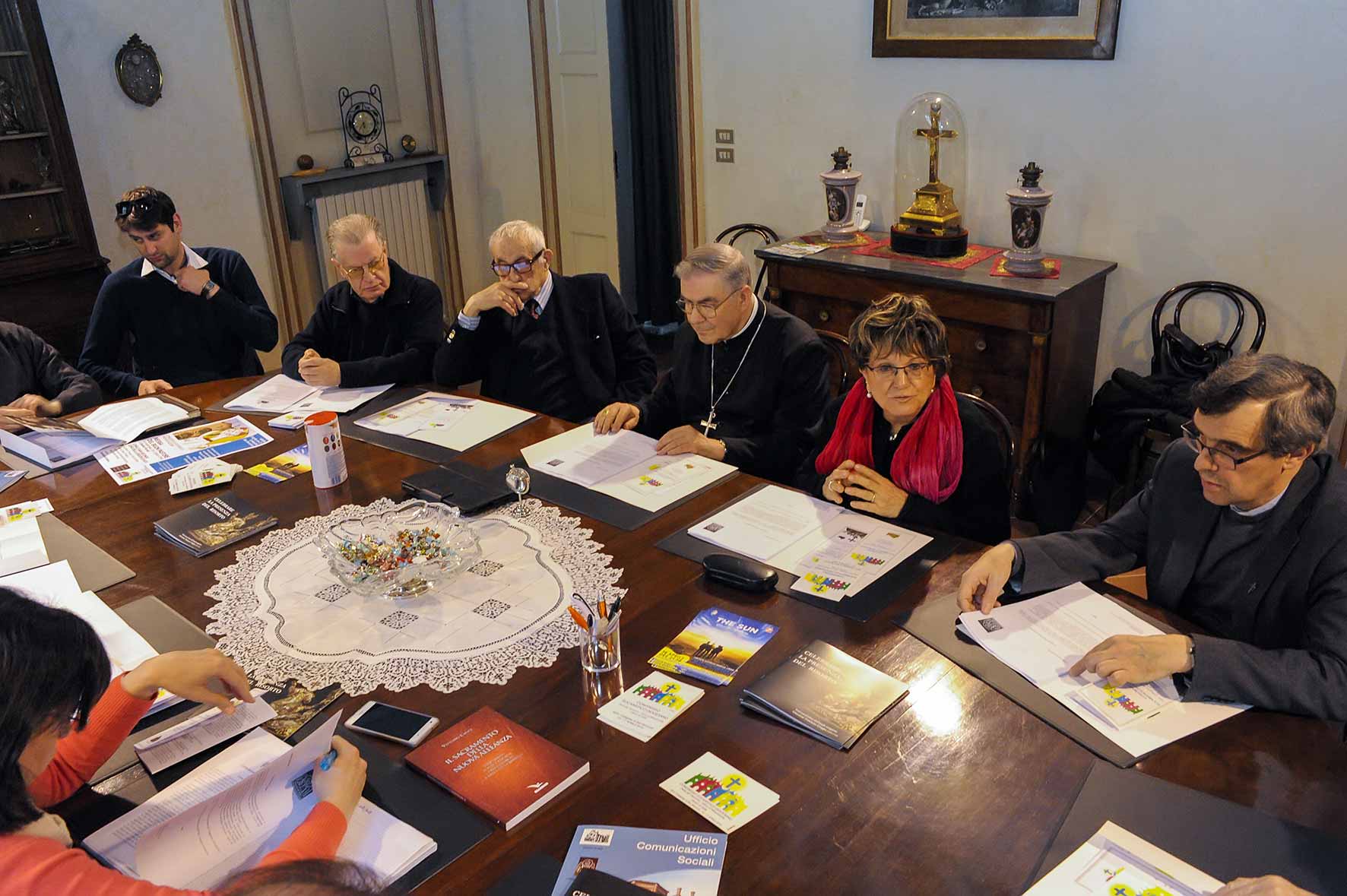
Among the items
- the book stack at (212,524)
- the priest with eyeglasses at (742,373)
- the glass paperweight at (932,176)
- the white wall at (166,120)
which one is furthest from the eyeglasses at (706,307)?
the white wall at (166,120)

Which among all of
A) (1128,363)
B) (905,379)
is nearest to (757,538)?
(905,379)

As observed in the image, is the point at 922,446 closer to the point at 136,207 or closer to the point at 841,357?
the point at 841,357

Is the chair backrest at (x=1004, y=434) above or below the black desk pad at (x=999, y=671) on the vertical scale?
above

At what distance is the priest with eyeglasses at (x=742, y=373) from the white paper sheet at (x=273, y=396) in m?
0.92

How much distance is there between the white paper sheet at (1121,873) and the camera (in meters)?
1.16

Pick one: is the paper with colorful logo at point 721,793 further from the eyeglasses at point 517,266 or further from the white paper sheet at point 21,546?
the eyeglasses at point 517,266

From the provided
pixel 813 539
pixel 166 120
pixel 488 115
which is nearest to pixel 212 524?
pixel 813 539

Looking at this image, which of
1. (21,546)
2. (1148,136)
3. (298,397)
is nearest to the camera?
(21,546)

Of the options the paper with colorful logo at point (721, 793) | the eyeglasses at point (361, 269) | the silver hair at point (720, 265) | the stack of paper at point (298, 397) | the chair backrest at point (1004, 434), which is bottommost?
the paper with colorful logo at point (721, 793)

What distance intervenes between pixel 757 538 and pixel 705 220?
122 inches

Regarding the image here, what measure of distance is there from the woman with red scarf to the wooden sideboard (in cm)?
135

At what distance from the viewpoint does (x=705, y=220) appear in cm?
482

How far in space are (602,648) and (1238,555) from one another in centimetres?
105

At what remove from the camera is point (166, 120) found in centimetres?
456
